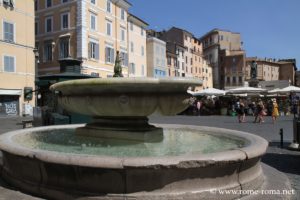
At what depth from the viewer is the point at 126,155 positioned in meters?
4.67

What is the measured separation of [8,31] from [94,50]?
10.9 meters

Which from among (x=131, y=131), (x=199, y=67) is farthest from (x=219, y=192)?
(x=199, y=67)

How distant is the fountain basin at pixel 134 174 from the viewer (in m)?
3.50

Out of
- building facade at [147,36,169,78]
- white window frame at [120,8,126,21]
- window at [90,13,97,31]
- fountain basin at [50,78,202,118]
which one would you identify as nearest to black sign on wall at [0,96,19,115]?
window at [90,13,97,31]

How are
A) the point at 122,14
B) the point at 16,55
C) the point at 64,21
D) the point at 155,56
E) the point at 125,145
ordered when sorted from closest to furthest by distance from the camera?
the point at 125,145 → the point at 16,55 → the point at 64,21 → the point at 122,14 → the point at 155,56

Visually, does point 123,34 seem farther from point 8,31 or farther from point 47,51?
point 8,31

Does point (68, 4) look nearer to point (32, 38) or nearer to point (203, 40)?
point (32, 38)

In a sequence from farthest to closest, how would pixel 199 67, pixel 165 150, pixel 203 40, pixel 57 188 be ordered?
1. pixel 203 40
2. pixel 199 67
3. pixel 165 150
4. pixel 57 188

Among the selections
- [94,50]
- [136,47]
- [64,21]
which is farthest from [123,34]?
[64,21]

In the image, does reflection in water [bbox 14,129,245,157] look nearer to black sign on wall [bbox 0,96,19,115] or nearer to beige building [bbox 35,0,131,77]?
black sign on wall [bbox 0,96,19,115]

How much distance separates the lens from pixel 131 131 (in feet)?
18.5

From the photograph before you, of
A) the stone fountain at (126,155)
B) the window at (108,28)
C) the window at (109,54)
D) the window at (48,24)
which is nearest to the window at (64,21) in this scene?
the window at (48,24)

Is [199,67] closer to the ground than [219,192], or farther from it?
farther from it

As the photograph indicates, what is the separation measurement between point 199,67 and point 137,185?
8108cm
